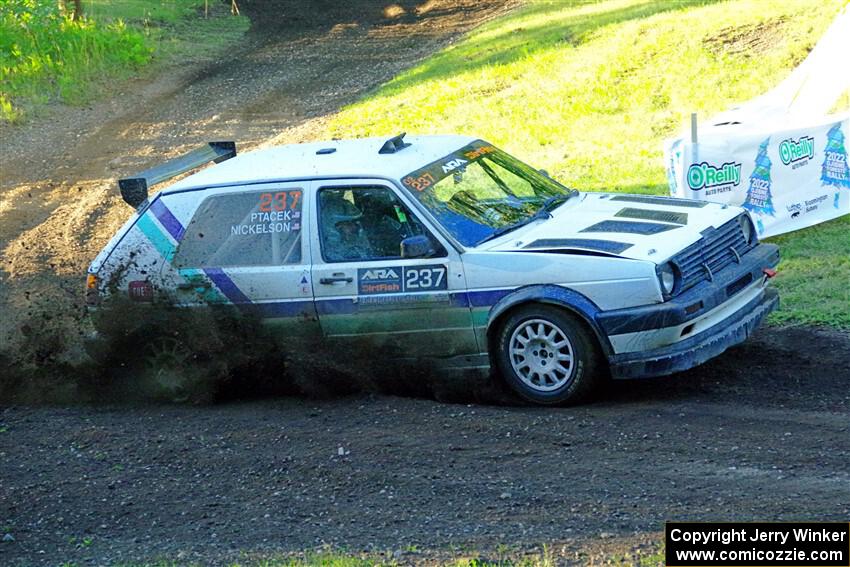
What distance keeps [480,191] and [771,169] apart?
405cm

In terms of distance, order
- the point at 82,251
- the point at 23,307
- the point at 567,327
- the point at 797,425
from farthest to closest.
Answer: the point at 82,251
the point at 23,307
the point at 567,327
the point at 797,425

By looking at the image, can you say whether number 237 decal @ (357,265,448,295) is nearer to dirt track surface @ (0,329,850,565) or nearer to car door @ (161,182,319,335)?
car door @ (161,182,319,335)

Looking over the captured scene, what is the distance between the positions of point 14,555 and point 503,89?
13.9m

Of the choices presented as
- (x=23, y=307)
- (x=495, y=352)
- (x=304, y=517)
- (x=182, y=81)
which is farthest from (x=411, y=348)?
(x=182, y=81)

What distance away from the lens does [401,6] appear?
30.0 metres

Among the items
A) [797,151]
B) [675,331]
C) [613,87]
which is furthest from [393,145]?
[613,87]

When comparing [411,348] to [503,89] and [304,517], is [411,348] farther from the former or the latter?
[503,89]

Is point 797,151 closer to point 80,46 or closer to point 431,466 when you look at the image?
point 431,466

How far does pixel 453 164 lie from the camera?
8.21 meters

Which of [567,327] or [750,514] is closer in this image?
[750,514]

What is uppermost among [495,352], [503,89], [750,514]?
[503,89]

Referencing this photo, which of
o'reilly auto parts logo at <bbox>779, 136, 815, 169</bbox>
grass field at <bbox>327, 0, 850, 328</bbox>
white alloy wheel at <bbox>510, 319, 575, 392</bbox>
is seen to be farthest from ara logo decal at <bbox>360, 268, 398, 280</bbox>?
o'reilly auto parts logo at <bbox>779, 136, 815, 169</bbox>

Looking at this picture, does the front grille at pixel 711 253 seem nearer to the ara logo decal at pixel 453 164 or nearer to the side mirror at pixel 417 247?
the side mirror at pixel 417 247

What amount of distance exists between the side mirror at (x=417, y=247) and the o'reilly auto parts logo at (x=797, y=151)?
4.94 meters
